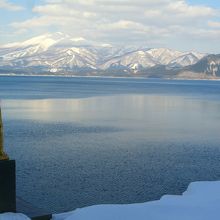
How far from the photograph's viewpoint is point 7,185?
11.3m

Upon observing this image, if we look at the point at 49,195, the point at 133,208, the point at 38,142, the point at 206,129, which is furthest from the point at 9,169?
the point at 206,129

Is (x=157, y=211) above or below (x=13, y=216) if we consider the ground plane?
below

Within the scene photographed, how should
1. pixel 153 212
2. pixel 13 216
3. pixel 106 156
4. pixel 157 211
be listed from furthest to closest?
pixel 106 156 → pixel 157 211 → pixel 153 212 → pixel 13 216

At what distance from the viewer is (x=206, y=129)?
37.9 metres

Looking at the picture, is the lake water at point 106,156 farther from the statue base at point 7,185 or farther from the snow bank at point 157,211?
the statue base at point 7,185

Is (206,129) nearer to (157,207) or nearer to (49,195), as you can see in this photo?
(49,195)

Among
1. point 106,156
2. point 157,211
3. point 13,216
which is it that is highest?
point 13,216

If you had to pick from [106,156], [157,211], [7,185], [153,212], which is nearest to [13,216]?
[7,185]

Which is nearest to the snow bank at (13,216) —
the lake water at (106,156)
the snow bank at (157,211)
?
the snow bank at (157,211)

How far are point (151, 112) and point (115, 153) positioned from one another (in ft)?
87.8

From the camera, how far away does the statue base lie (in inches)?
441

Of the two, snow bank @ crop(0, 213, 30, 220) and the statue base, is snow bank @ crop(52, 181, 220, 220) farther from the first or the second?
the statue base

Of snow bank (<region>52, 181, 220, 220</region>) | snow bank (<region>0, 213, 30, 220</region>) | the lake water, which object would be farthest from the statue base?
the lake water

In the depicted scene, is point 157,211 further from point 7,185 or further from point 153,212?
point 7,185
